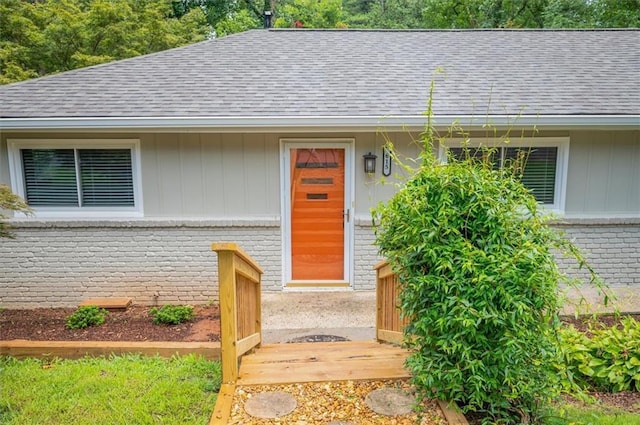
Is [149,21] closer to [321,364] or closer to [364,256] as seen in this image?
[364,256]

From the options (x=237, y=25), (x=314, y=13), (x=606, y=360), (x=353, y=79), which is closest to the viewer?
(x=606, y=360)

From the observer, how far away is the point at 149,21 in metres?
13.6

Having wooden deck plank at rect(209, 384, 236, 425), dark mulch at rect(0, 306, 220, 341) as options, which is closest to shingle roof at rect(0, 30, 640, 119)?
dark mulch at rect(0, 306, 220, 341)

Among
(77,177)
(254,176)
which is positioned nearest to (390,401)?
(254,176)

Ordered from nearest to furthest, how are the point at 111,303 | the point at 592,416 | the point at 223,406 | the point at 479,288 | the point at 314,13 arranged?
the point at 479,288, the point at 223,406, the point at 592,416, the point at 111,303, the point at 314,13

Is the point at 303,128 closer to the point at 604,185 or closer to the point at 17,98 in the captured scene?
the point at 17,98

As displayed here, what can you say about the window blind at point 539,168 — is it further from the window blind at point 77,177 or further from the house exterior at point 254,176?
the window blind at point 77,177

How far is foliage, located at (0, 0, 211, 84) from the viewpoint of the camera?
11.7m

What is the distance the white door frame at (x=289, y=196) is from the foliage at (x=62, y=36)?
8709 millimetres

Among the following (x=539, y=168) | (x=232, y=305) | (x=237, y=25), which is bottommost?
(x=232, y=305)

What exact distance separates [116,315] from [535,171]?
6.27 meters

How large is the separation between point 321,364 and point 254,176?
331 cm

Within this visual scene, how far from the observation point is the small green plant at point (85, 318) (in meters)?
5.08

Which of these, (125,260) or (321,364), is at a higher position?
(125,260)
